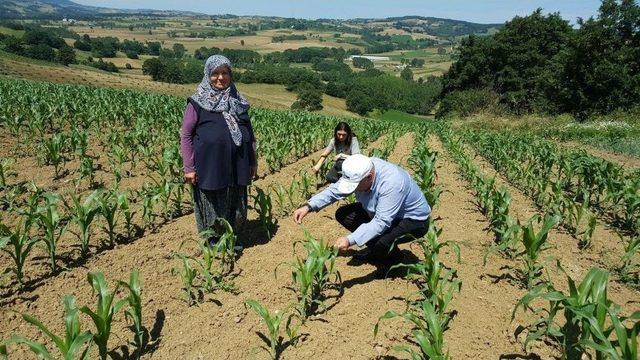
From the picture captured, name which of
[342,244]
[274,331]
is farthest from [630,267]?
[274,331]

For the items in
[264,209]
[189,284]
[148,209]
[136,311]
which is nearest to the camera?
[136,311]

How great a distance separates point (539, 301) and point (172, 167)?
585 cm

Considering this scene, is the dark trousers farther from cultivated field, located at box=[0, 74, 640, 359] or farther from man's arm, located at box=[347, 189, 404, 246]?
man's arm, located at box=[347, 189, 404, 246]

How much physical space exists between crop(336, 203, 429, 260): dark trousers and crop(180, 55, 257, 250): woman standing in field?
1210 millimetres

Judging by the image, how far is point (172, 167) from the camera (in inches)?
280

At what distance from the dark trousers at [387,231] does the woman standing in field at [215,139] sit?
3.97ft

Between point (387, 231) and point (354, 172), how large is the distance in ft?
2.95

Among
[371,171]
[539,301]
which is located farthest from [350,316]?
[539,301]

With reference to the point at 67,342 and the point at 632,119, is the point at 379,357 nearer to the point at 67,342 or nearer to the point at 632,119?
the point at 67,342

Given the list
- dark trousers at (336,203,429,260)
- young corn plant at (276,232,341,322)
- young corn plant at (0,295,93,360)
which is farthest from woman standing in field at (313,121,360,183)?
young corn plant at (0,295,93,360)

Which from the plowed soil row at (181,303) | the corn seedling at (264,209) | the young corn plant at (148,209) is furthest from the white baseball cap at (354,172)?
the young corn plant at (148,209)

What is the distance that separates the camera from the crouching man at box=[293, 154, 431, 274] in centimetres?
337

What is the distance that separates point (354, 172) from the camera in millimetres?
3328

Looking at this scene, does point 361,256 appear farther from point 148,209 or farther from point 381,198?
point 148,209
